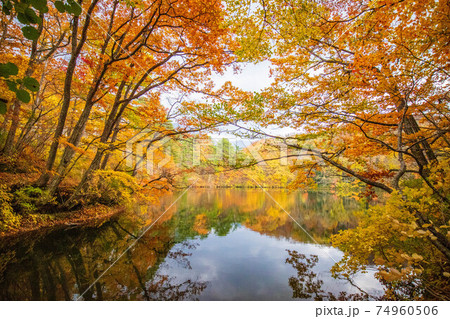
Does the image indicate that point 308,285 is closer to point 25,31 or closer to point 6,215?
point 25,31

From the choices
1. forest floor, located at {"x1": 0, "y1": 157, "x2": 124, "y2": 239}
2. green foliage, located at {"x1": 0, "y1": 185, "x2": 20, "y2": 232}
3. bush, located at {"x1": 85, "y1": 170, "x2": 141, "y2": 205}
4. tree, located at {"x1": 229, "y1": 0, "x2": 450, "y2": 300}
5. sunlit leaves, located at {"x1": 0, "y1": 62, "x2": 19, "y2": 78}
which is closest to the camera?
sunlit leaves, located at {"x1": 0, "y1": 62, "x2": 19, "y2": 78}

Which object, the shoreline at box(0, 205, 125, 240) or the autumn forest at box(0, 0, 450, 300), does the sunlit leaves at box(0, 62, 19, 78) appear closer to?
the autumn forest at box(0, 0, 450, 300)

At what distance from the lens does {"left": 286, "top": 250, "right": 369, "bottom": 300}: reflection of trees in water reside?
3252 mm

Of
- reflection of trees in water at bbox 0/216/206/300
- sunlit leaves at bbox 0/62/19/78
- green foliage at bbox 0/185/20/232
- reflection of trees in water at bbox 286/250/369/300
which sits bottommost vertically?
reflection of trees in water at bbox 286/250/369/300

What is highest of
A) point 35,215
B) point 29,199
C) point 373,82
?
point 373,82

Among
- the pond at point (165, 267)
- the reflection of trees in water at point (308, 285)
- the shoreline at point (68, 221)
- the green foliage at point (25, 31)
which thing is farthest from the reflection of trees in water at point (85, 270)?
the green foliage at point (25, 31)

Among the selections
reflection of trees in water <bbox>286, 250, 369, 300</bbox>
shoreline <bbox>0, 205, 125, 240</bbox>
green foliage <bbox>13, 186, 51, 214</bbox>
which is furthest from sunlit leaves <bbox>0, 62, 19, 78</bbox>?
green foliage <bbox>13, 186, 51, 214</bbox>

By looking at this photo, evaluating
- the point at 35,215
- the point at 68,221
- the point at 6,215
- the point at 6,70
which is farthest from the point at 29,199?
the point at 6,70

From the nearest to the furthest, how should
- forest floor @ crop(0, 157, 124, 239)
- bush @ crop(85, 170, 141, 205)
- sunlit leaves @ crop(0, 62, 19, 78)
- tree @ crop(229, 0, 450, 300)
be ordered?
sunlit leaves @ crop(0, 62, 19, 78) → tree @ crop(229, 0, 450, 300) → forest floor @ crop(0, 157, 124, 239) → bush @ crop(85, 170, 141, 205)

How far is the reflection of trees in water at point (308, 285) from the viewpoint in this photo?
3252mm

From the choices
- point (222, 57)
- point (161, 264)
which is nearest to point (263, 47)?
point (222, 57)

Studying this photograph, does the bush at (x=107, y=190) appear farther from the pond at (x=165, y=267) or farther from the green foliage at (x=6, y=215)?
the green foliage at (x=6, y=215)

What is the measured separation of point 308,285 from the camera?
3627mm
